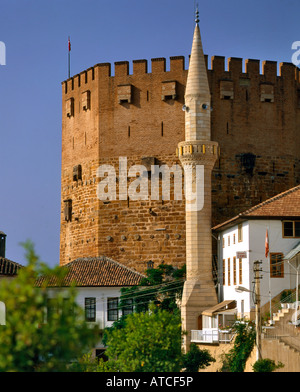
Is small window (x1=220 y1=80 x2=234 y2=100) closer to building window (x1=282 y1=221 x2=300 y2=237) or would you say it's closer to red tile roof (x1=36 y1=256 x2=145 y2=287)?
red tile roof (x1=36 y1=256 x2=145 y2=287)

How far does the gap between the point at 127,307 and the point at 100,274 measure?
8.09 ft

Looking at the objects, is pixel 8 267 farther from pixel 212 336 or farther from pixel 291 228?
pixel 291 228

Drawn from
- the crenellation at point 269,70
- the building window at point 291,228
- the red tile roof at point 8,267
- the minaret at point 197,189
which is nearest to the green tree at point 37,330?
the building window at point 291,228

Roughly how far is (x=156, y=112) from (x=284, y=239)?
12181 mm

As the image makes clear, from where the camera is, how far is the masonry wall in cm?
4709

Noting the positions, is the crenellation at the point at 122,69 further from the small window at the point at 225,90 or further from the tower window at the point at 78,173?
the tower window at the point at 78,173

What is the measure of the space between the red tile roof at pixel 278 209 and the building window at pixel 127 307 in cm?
635

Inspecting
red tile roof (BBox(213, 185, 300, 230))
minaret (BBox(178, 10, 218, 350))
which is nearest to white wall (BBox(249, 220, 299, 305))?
red tile roof (BBox(213, 185, 300, 230))

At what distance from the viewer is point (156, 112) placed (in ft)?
156

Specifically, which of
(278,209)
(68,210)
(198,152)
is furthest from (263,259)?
(68,210)

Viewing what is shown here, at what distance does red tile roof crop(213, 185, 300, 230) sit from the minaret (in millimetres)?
Result: 1939

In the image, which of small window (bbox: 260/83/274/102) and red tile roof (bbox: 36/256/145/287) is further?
small window (bbox: 260/83/274/102)

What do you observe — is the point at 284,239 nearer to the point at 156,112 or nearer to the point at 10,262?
the point at 156,112
